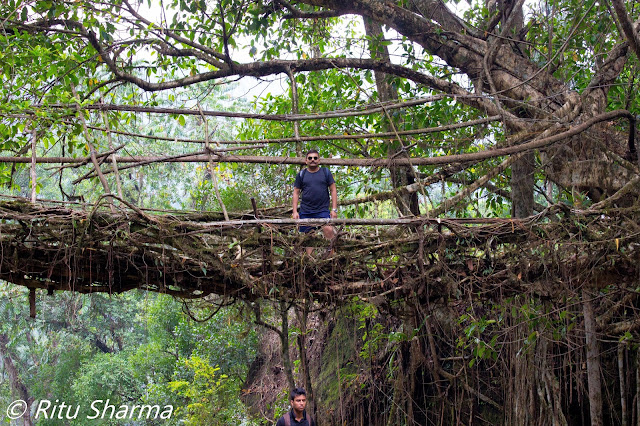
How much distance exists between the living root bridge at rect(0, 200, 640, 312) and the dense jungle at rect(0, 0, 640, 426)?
0.02 meters

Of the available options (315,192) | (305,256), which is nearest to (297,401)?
(305,256)

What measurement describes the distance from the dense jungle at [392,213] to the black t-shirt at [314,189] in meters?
0.15

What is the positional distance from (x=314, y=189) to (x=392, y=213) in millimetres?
1696

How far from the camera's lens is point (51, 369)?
1655 centimetres

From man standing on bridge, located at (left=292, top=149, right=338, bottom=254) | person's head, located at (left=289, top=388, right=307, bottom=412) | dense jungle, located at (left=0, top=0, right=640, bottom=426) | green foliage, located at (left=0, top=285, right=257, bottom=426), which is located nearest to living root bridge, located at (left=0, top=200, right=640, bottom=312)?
dense jungle, located at (left=0, top=0, right=640, bottom=426)

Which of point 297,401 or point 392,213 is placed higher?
point 392,213

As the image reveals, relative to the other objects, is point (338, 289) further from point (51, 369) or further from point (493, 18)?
point (51, 369)

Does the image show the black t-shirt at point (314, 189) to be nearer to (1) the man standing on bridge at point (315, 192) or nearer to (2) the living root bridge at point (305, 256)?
(1) the man standing on bridge at point (315, 192)

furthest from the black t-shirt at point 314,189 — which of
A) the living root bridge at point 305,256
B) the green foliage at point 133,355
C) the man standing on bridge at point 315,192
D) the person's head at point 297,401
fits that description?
the green foliage at point 133,355

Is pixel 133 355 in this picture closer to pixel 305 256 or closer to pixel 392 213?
pixel 392 213

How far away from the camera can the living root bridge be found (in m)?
3.65

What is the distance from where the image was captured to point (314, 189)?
468 centimetres

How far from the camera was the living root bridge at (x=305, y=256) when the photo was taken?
365 centimetres

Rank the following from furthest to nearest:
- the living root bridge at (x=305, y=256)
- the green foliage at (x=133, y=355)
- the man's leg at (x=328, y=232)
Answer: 1. the green foliage at (x=133, y=355)
2. the man's leg at (x=328, y=232)
3. the living root bridge at (x=305, y=256)
